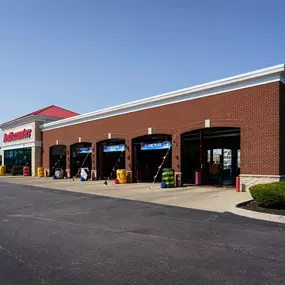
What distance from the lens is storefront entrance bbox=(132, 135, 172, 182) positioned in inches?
951

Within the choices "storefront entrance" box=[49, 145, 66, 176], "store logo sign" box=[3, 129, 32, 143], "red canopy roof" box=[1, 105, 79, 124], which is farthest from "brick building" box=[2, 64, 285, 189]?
"store logo sign" box=[3, 129, 32, 143]

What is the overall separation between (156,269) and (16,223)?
5.61 m

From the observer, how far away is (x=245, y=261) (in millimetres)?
6074

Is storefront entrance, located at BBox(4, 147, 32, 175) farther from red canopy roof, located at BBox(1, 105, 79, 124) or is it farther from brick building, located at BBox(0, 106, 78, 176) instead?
red canopy roof, located at BBox(1, 105, 79, 124)

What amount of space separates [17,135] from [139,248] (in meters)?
40.2

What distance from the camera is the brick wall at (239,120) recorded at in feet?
54.9

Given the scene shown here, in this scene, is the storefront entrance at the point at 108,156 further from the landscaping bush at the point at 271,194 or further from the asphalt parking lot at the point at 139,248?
the asphalt parking lot at the point at 139,248

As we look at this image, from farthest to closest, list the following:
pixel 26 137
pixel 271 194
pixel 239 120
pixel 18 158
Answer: pixel 18 158, pixel 26 137, pixel 239 120, pixel 271 194

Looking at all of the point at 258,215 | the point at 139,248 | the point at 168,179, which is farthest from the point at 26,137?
the point at 139,248

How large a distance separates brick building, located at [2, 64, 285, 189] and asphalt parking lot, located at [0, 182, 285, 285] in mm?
7245

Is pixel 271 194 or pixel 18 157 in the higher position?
pixel 18 157

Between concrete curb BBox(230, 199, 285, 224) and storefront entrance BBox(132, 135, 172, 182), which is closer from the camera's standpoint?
concrete curb BBox(230, 199, 285, 224)

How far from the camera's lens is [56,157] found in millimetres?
38500

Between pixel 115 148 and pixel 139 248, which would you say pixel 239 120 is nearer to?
pixel 115 148
